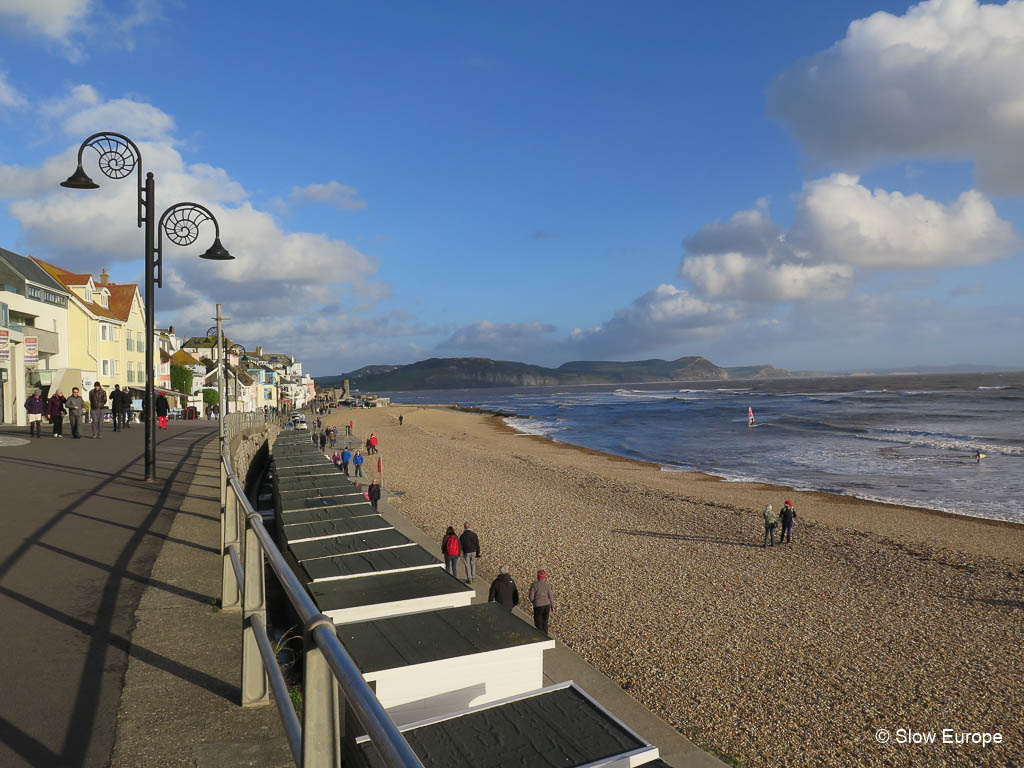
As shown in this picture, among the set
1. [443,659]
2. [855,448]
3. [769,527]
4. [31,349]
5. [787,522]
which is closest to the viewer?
[443,659]

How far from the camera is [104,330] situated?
4606cm

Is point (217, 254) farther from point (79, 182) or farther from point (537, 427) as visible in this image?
point (537, 427)

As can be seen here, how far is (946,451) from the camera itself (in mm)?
46281

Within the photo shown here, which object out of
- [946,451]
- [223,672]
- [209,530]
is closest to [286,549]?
[209,530]

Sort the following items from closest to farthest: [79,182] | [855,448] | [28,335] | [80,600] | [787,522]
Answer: [80,600] < [79,182] < [787,522] < [28,335] < [855,448]

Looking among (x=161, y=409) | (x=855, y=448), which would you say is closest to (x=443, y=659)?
(x=161, y=409)

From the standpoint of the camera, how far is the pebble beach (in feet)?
34.7

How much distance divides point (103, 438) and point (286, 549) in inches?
609

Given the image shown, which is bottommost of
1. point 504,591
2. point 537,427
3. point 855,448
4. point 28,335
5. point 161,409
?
point 537,427

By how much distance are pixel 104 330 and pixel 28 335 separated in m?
15.9

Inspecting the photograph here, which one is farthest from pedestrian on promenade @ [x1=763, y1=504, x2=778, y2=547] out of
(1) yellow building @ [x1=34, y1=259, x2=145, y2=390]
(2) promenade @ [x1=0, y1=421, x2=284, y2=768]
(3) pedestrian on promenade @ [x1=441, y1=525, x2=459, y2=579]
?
(1) yellow building @ [x1=34, y1=259, x2=145, y2=390]

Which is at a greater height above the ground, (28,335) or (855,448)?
(28,335)

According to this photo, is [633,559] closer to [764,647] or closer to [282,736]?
[764,647]

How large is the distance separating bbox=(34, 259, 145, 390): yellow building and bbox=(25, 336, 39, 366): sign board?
33.9 feet
